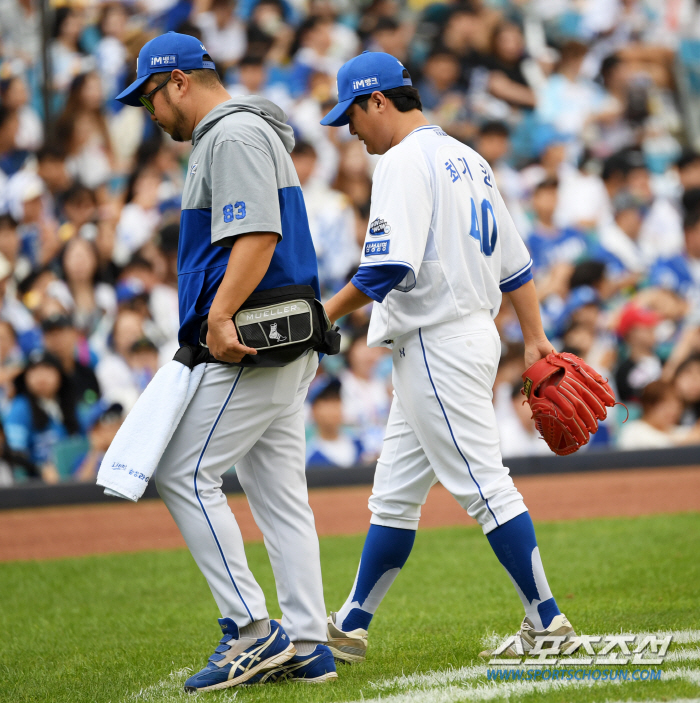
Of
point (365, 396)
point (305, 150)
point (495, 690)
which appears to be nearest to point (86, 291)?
point (305, 150)

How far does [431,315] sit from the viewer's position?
3.38m

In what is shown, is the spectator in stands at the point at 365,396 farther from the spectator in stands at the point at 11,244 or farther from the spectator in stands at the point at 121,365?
the spectator in stands at the point at 11,244

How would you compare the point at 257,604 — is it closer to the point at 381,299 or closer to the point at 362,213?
the point at 381,299

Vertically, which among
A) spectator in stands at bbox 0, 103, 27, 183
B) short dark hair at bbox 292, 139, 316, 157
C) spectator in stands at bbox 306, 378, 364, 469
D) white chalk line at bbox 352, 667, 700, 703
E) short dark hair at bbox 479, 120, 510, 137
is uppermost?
spectator in stands at bbox 0, 103, 27, 183

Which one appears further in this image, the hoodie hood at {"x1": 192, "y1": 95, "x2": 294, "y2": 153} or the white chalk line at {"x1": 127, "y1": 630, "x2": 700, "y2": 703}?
the hoodie hood at {"x1": 192, "y1": 95, "x2": 294, "y2": 153}

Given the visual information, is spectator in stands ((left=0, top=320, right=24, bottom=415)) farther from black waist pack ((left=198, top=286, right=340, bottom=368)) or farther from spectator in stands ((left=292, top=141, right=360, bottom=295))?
black waist pack ((left=198, top=286, right=340, bottom=368))

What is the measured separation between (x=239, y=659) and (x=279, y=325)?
1.09 m

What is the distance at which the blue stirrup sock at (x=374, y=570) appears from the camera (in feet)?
11.9

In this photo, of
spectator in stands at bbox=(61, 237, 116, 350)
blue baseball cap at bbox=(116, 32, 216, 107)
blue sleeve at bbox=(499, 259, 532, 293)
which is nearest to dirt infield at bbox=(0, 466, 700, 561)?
spectator in stands at bbox=(61, 237, 116, 350)

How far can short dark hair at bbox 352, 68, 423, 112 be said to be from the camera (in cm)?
354

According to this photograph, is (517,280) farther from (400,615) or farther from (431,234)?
(400,615)

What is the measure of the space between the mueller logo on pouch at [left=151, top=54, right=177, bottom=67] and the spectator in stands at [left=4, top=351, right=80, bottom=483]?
6.22 meters

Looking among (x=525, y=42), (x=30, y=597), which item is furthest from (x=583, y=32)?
(x=30, y=597)

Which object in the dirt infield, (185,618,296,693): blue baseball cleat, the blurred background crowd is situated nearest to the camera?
(185,618,296,693): blue baseball cleat
